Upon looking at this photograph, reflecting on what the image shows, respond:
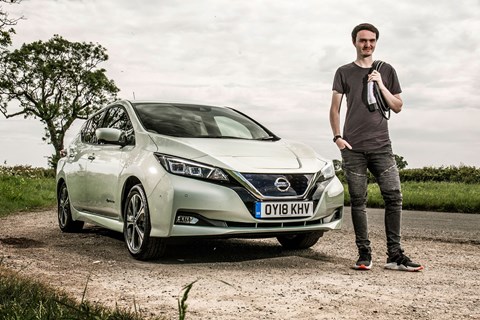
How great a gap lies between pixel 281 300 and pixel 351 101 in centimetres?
220

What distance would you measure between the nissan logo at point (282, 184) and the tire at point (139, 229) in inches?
46.5

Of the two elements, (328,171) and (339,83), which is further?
(328,171)

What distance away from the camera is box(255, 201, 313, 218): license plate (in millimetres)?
6027

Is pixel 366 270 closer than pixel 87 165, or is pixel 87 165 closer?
pixel 366 270

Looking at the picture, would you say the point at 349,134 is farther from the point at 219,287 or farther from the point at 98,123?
the point at 98,123

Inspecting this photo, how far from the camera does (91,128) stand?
8812 millimetres

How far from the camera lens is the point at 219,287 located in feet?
16.7

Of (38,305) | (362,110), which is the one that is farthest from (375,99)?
(38,305)

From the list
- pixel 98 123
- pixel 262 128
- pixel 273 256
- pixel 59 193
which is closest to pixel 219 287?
pixel 273 256

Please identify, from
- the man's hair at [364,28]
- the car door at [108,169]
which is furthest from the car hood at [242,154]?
the man's hair at [364,28]

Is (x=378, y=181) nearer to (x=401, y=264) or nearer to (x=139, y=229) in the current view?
(x=401, y=264)

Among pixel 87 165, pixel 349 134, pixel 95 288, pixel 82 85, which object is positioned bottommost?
pixel 95 288

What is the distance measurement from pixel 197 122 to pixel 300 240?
1.72 meters

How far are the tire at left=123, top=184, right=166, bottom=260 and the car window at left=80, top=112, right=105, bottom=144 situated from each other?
71.6 inches
